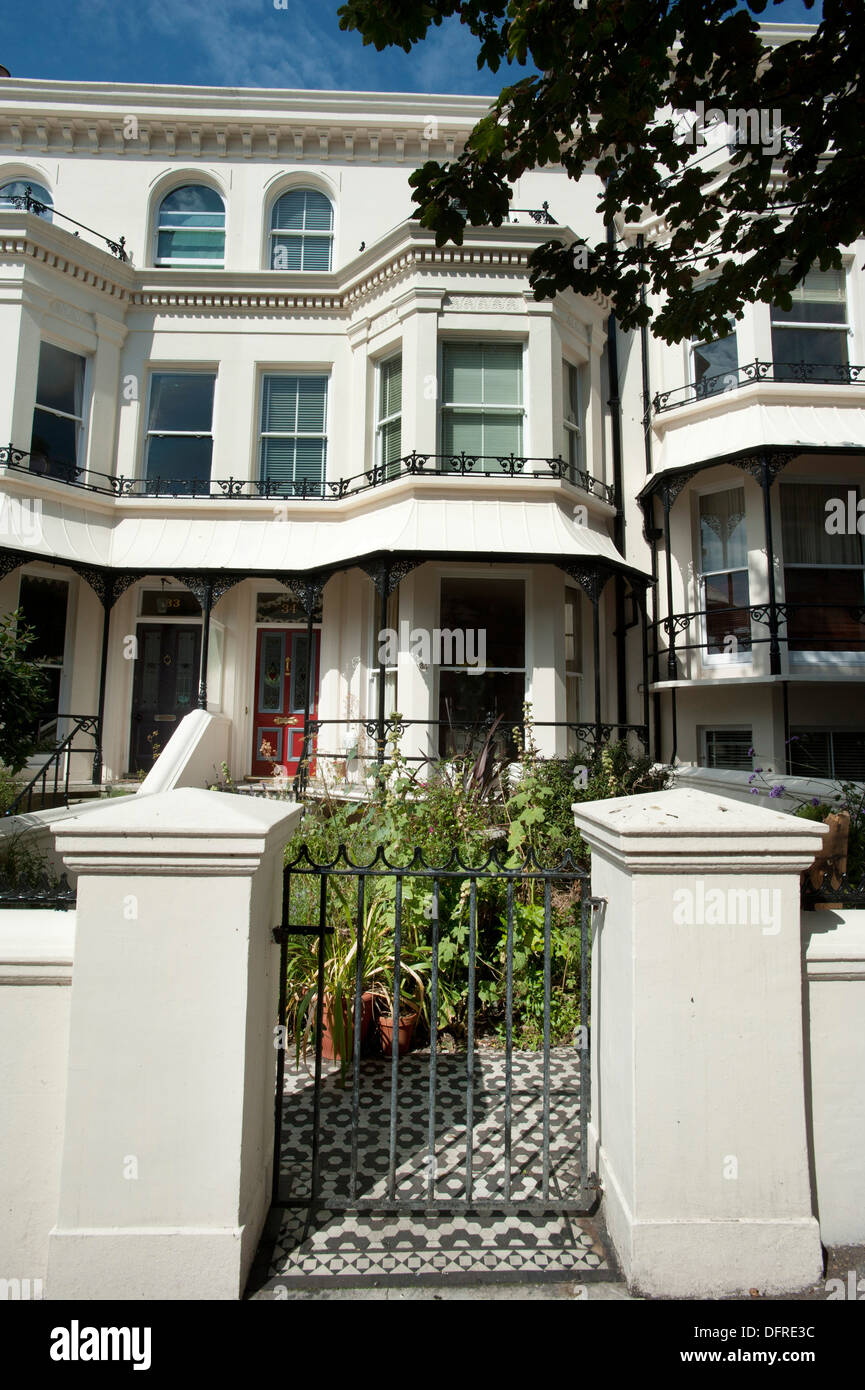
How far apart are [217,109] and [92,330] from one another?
191 inches

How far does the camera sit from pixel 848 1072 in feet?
8.51

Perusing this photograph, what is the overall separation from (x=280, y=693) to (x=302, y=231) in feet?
26.8

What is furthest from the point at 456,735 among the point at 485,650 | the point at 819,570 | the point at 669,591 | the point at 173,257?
the point at 173,257

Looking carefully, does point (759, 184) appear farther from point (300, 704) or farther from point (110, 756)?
point (110, 756)

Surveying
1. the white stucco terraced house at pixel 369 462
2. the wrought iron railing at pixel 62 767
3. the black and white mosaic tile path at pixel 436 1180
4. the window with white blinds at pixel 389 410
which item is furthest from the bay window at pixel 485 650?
the black and white mosaic tile path at pixel 436 1180

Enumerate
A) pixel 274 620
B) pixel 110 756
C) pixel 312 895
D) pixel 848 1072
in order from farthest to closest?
pixel 274 620
pixel 110 756
pixel 312 895
pixel 848 1072

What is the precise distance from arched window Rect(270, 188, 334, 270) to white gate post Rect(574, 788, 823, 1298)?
12935 mm

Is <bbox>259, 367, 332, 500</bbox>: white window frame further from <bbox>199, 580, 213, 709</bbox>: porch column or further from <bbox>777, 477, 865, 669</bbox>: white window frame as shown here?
<bbox>777, 477, 865, 669</bbox>: white window frame

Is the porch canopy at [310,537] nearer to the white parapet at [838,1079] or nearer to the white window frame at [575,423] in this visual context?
the white window frame at [575,423]

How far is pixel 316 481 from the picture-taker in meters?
11.2

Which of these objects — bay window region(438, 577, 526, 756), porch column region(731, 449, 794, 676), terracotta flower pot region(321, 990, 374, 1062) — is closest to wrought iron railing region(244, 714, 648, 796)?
bay window region(438, 577, 526, 756)

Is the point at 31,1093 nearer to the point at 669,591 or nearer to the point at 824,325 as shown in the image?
the point at 669,591

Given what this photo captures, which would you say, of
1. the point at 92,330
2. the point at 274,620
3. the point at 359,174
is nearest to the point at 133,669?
the point at 274,620

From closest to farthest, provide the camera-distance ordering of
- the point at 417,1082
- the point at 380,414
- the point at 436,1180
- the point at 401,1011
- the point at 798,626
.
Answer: the point at 436,1180, the point at 417,1082, the point at 401,1011, the point at 798,626, the point at 380,414
